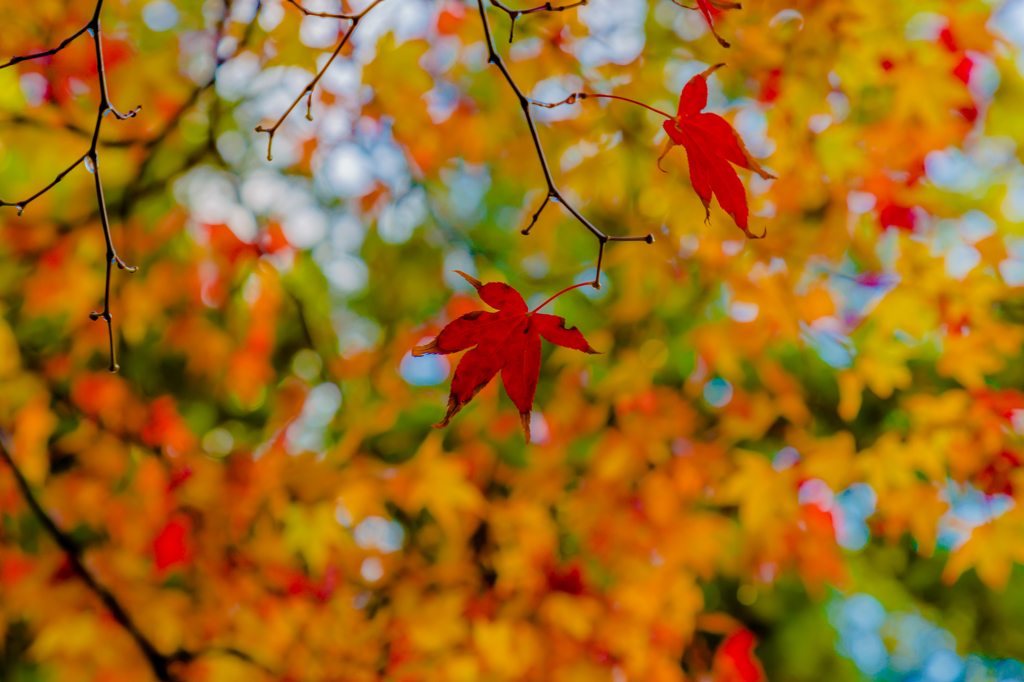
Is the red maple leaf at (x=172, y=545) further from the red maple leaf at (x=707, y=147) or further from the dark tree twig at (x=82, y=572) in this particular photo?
the red maple leaf at (x=707, y=147)

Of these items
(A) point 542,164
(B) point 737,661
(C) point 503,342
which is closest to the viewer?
(A) point 542,164

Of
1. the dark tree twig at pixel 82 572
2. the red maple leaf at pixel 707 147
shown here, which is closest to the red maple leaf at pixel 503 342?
the red maple leaf at pixel 707 147

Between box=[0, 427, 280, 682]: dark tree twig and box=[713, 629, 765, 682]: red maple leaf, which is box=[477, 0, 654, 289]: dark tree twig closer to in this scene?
box=[0, 427, 280, 682]: dark tree twig

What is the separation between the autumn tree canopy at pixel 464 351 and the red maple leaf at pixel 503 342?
712 millimetres

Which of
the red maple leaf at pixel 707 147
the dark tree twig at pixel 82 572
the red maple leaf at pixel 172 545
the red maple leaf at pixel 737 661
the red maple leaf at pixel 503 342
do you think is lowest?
the red maple leaf at pixel 737 661

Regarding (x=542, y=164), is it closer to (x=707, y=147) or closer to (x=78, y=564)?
(x=707, y=147)

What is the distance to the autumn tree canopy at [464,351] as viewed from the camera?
1.66 metres

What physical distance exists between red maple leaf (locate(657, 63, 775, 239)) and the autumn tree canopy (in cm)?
76

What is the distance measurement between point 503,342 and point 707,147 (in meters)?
0.36

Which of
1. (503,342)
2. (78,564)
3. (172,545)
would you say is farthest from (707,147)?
(172,545)

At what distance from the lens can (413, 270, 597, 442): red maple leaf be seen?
749mm

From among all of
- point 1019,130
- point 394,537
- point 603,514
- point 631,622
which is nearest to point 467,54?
point 603,514

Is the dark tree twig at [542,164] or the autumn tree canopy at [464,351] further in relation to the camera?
the autumn tree canopy at [464,351]

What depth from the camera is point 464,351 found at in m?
1.47
